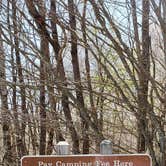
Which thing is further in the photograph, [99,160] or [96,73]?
[96,73]

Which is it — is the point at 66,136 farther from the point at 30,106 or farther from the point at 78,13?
the point at 78,13

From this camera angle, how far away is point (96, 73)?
664cm

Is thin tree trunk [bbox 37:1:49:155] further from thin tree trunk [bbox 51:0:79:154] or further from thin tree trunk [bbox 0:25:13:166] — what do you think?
thin tree trunk [bbox 0:25:13:166]

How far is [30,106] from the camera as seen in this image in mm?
7301

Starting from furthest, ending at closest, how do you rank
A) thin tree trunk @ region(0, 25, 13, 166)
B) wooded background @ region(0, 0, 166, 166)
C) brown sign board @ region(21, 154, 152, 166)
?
1. thin tree trunk @ region(0, 25, 13, 166)
2. wooded background @ region(0, 0, 166, 166)
3. brown sign board @ region(21, 154, 152, 166)

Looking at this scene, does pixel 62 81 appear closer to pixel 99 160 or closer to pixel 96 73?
pixel 96 73


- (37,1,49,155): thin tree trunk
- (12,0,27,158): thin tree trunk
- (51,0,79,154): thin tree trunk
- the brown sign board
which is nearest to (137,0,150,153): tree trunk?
(51,0,79,154): thin tree trunk

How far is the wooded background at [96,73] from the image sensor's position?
5352 millimetres

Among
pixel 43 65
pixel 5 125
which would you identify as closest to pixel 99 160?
pixel 43 65

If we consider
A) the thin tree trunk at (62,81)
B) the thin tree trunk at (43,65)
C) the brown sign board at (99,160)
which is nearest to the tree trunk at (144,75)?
the thin tree trunk at (62,81)

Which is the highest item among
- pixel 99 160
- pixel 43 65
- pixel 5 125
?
pixel 43 65

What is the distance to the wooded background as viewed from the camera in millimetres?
5352

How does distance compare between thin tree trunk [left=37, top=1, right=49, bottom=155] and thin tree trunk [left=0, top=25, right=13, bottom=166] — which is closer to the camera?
thin tree trunk [left=37, top=1, right=49, bottom=155]

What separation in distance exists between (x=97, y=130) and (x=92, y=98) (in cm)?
57
